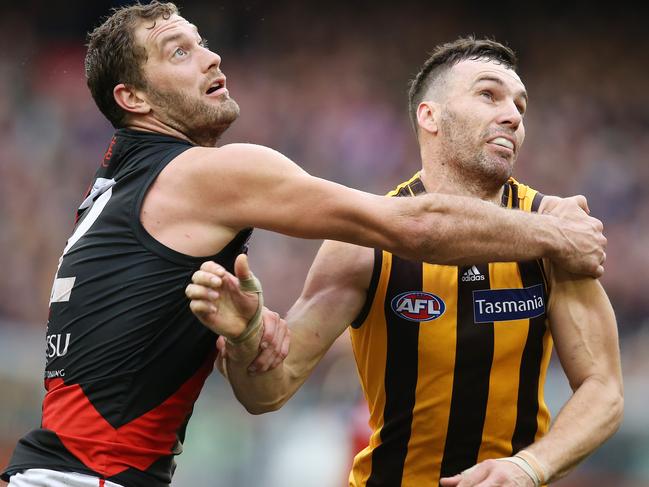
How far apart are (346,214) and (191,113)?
2.77 ft

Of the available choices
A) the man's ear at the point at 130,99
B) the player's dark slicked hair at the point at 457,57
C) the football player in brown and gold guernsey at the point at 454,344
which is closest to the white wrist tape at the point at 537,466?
the football player in brown and gold guernsey at the point at 454,344

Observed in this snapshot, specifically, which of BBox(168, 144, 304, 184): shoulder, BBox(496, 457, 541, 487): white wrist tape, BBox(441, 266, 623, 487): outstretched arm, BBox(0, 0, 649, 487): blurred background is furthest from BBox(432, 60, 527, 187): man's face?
BBox(0, 0, 649, 487): blurred background

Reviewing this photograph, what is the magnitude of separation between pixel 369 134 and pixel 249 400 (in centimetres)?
845

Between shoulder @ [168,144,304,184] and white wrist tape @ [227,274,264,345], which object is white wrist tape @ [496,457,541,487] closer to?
white wrist tape @ [227,274,264,345]

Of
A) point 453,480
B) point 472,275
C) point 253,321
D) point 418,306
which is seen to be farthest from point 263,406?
point 472,275

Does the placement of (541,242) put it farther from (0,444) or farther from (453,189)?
(0,444)

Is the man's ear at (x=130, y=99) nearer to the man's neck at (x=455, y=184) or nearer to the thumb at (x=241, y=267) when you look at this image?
the thumb at (x=241, y=267)

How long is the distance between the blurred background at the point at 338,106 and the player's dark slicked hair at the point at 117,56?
6.70 meters

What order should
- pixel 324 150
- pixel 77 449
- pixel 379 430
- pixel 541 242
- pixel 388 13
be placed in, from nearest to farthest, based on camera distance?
pixel 77 449 → pixel 541 242 → pixel 379 430 → pixel 324 150 → pixel 388 13

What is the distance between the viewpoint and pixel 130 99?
4.14m

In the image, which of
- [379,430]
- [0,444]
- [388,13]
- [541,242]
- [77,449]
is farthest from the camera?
[388,13]

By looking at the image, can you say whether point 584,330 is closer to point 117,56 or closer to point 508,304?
point 508,304

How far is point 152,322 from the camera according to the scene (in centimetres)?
365

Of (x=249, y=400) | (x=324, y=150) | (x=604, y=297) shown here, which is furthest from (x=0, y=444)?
(x=604, y=297)
